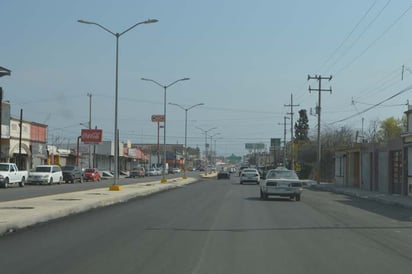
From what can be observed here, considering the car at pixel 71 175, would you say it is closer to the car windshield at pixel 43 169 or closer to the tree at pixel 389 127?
the car windshield at pixel 43 169

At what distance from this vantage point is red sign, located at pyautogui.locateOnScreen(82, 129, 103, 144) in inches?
3654

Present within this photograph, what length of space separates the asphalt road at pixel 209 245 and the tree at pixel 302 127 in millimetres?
112841

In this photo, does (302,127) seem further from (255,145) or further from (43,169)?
(43,169)

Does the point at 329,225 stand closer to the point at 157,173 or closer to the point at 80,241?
the point at 80,241

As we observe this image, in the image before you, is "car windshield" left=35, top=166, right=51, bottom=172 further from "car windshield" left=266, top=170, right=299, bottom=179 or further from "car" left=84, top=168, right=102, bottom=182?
"car windshield" left=266, top=170, right=299, bottom=179

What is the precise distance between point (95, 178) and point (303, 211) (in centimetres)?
5126

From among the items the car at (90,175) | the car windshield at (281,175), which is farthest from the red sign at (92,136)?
the car windshield at (281,175)

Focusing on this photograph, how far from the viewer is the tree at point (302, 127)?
133250mm

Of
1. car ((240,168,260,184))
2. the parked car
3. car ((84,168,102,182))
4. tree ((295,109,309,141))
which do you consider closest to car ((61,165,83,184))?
the parked car

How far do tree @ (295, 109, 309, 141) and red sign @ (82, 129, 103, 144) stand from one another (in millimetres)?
53856

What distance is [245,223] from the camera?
18312 mm

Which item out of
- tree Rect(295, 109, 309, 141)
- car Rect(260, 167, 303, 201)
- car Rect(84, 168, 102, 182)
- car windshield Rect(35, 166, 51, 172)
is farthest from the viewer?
tree Rect(295, 109, 309, 141)

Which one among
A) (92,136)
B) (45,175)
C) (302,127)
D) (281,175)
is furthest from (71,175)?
(302,127)

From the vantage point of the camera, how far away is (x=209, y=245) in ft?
43.1
